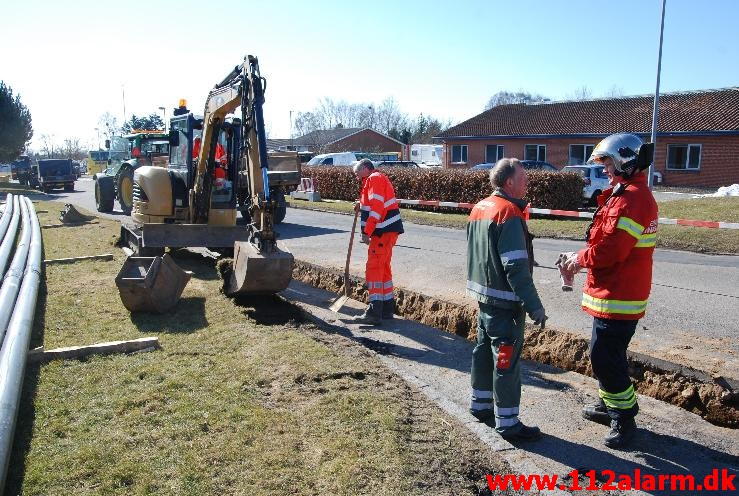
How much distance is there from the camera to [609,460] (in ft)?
13.7

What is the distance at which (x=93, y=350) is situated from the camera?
596cm

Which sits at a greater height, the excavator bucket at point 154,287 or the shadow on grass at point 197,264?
the excavator bucket at point 154,287

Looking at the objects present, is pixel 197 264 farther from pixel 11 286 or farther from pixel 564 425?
pixel 564 425

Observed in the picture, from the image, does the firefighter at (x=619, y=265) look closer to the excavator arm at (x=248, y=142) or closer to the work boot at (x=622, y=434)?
the work boot at (x=622, y=434)

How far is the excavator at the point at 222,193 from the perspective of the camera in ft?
25.1

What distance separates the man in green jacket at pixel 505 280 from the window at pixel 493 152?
3801 centimetres

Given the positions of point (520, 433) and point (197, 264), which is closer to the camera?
point (520, 433)

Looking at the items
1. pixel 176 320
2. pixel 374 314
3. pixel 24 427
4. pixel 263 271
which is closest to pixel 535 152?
pixel 374 314

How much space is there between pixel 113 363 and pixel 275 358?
1.44 metres

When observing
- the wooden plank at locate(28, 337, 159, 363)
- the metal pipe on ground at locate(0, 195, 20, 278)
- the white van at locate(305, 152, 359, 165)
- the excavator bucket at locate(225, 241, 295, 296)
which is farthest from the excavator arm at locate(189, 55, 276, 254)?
the white van at locate(305, 152, 359, 165)

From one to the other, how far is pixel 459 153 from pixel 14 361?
41.0 metres

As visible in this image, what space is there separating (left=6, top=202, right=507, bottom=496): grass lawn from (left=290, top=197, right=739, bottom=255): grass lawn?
9317mm

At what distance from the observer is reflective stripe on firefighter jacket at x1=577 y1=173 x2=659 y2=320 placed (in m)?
4.02

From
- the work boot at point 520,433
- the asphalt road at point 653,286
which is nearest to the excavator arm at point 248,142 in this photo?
the asphalt road at point 653,286
